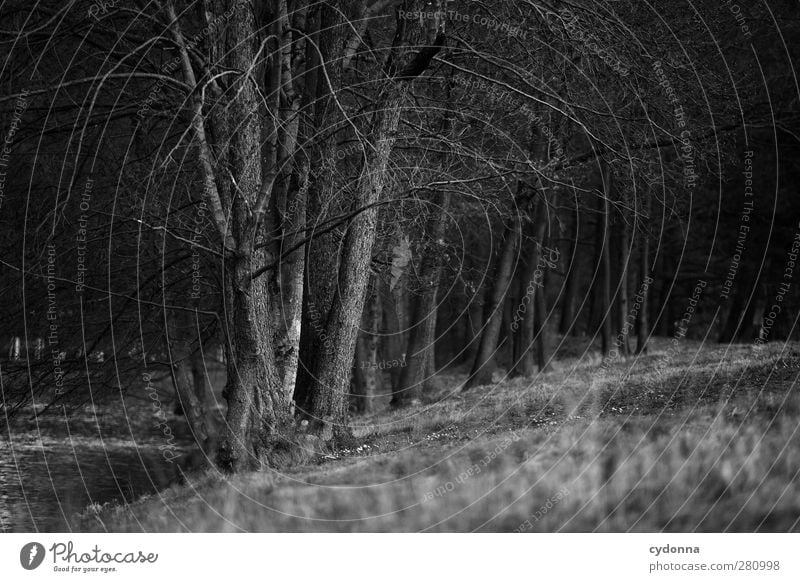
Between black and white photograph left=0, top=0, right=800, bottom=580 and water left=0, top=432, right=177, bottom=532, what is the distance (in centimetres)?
21

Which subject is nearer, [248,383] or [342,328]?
[248,383]

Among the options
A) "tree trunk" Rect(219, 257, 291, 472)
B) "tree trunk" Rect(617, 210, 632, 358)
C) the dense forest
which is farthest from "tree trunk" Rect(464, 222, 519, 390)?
"tree trunk" Rect(219, 257, 291, 472)

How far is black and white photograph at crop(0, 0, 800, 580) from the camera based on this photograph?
8.16 meters

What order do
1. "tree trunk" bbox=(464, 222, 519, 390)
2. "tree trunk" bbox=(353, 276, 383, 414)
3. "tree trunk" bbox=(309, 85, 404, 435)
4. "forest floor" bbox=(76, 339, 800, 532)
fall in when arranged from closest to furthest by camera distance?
"forest floor" bbox=(76, 339, 800, 532) < "tree trunk" bbox=(309, 85, 404, 435) < "tree trunk" bbox=(464, 222, 519, 390) < "tree trunk" bbox=(353, 276, 383, 414)

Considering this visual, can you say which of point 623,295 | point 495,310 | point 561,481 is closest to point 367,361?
point 495,310

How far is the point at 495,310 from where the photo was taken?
21547mm

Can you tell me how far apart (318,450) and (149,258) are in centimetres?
528

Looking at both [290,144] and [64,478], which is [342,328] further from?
[64,478]

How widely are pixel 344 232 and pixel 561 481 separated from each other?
4.47 meters

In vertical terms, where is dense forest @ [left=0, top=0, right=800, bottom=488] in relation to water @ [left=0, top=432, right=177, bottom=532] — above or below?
above

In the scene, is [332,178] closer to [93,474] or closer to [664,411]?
[664,411]

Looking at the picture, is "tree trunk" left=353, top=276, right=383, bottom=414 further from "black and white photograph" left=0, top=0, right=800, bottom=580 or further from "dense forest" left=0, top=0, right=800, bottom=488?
"dense forest" left=0, top=0, right=800, bottom=488

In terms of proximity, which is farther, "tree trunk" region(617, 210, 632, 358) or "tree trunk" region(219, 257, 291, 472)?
"tree trunk" region(617, 210, 632, 358)

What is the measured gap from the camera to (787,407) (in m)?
9.06
